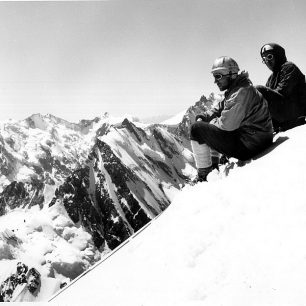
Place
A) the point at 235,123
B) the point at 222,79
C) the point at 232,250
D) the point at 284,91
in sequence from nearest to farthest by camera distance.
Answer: the point at 232,250 → the point at 235,123 → the point at 222,79 → the point at 284,91

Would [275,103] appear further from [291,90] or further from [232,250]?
[232,250]

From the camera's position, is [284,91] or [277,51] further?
[277,51]

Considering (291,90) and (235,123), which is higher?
(235,123)

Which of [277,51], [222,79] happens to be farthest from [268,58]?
[222,79]

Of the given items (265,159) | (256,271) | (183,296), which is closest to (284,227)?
(256,271)

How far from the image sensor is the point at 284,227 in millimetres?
4508

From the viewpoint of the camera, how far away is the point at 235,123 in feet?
24.2

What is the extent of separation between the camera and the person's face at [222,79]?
7691mm

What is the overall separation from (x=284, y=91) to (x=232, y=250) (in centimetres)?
685

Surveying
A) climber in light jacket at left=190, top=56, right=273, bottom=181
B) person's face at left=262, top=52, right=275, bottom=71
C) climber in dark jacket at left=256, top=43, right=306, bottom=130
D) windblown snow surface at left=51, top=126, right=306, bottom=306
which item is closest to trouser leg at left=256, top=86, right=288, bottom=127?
climber in dark jacket at left=256, top=43, right=306, bottom=130

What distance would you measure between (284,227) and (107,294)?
306 cm

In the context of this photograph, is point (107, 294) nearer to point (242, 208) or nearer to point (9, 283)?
point (242, 208)

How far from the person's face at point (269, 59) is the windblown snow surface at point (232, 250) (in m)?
4.10

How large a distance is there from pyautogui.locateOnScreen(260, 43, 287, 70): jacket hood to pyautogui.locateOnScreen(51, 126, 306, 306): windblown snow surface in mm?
4141
